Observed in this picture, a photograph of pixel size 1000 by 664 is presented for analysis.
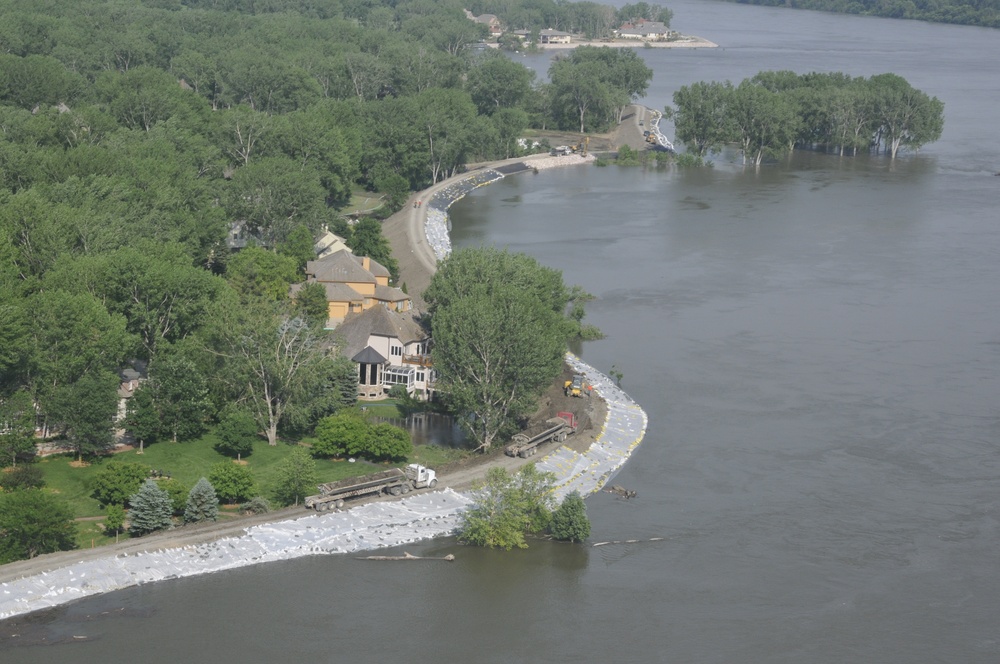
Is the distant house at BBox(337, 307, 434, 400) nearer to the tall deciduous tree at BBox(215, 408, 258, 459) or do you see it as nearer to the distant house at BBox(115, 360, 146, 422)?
the tall deciduous tree at BBox(215, 408, 258, 459)

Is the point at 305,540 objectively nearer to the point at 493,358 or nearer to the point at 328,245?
the point at 493,358

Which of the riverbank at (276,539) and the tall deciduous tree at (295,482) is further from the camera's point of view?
the tall deciduous tree at (295,482)

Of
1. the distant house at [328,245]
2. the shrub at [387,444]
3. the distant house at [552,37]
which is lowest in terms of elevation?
the shrub at [387,444]

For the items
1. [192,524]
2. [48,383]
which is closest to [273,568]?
[192,524]

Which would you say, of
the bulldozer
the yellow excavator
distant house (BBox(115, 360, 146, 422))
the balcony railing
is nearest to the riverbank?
the bulldozer

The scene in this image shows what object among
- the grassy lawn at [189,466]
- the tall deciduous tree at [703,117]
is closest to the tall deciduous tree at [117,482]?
the grassy lawn at [189,466]

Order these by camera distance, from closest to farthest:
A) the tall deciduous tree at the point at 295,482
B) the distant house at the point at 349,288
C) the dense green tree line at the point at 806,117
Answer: the tall deciduous tree at the point at 295,482 → the distant house at the point at 349,288 → the dense green tree line at the point at 806,117

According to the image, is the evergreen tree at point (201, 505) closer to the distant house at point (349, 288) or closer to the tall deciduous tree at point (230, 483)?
the tall deciduous tree at point (230, 483)
